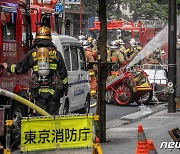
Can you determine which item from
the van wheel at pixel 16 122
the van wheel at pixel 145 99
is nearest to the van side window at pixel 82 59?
the van wheel at pixel 16 122

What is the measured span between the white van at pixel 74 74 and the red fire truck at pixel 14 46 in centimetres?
179

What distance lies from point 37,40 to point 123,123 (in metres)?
5.55

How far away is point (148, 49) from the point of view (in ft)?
→ 117

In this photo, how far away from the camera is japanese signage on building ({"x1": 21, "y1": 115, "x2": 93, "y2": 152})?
7.80 metres

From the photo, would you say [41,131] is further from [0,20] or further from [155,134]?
[155,134]

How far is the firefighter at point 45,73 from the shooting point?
982 centimetres

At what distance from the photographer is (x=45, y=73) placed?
984 centimetres

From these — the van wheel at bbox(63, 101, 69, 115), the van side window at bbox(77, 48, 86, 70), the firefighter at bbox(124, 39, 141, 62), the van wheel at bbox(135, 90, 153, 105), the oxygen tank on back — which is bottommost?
the van wheel at bbox(135, 90, 153, 105)

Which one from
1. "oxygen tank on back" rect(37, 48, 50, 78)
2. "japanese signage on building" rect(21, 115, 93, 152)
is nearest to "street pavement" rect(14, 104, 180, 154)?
"japanese signage on building" rect(21, 115, 93, 152)

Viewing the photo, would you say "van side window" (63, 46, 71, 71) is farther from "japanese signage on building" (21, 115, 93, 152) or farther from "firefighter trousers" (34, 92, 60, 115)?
"japanese signage on building" (21, 115, 93, 152)

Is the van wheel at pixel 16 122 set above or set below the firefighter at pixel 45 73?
below

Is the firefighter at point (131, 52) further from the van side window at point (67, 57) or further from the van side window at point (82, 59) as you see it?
the van side window at point (67, 57)

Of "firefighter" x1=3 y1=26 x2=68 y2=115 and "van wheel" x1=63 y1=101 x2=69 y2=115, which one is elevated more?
"firefighter" x1=3 y1=26 x2=68 y2=115

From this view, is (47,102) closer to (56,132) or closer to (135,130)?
(56,132)
